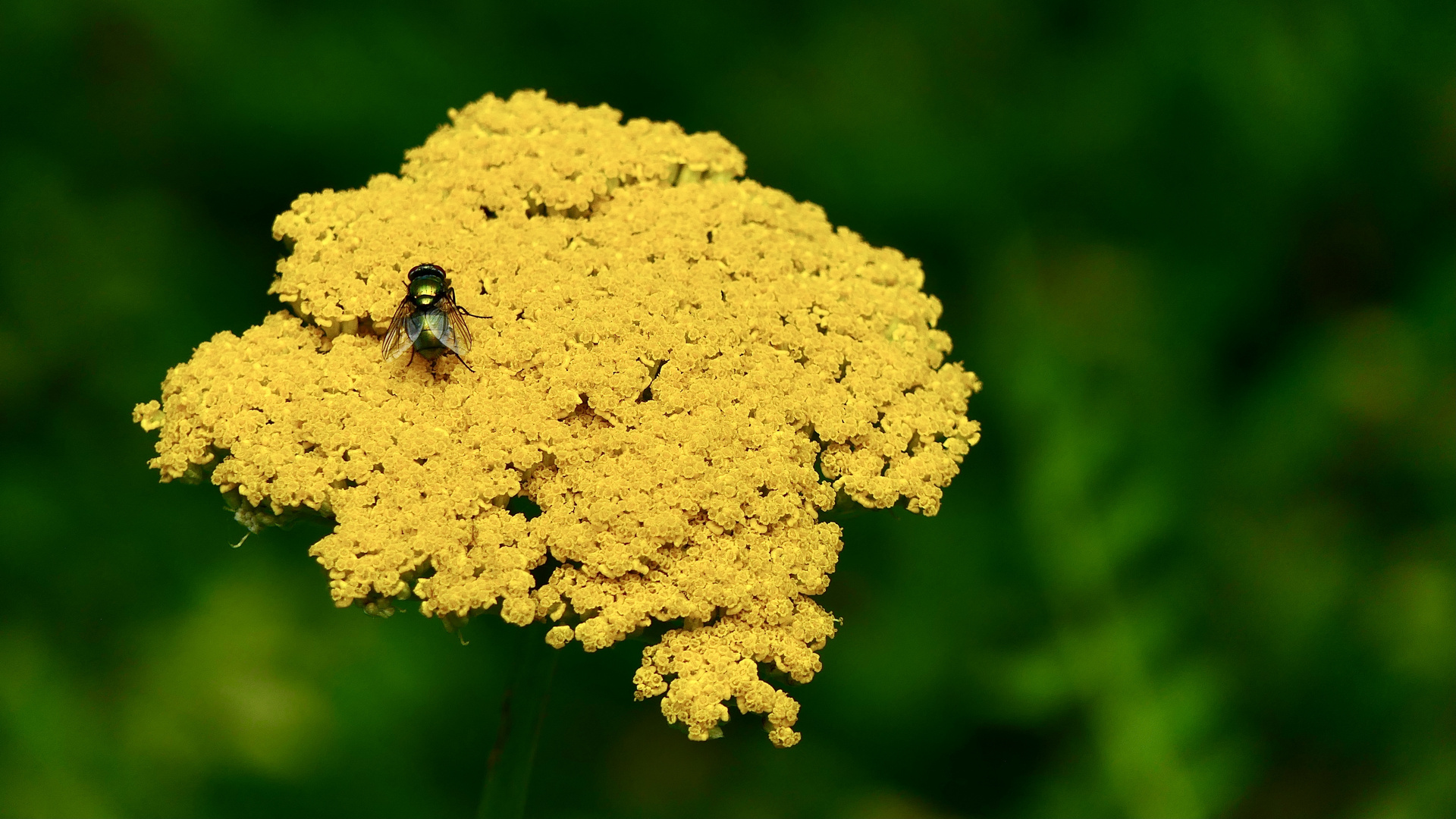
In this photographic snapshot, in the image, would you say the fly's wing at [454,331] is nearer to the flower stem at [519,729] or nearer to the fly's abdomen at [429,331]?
the fly's abdomen at [429,331]

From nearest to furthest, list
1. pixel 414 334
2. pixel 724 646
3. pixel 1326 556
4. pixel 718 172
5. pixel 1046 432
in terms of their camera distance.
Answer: pixel 724 646 < pixel 414 334 < pixel 718 172 < pixel 1046 432 < pixel 1326 556

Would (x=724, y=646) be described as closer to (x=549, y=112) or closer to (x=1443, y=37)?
(x=549, y=112)

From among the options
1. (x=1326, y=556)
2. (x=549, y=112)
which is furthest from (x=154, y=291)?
(x=1326, y=556)

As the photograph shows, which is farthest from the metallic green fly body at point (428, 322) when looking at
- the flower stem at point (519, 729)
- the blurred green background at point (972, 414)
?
the blurred green background at point (972, 414)

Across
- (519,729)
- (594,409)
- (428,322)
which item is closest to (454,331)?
(428,322)

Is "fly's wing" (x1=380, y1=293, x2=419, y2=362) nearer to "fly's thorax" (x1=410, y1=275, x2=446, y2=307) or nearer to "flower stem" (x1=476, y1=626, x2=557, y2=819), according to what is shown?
"fly's thorax" (x1=410, y1=275, x2=446, y2=307)
